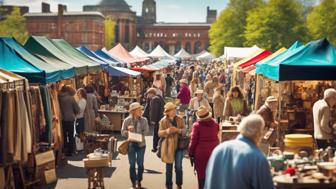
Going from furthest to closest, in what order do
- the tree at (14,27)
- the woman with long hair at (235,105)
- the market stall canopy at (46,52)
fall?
the tree at (14,27) → the market stall canopy at (46,52) → the woman with long hair at (235,105)

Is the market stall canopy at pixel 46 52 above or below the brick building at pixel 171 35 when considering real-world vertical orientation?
below

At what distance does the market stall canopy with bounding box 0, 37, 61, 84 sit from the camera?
10.9 m

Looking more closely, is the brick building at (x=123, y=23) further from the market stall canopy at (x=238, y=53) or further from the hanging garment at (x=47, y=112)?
the hanging garment at (x=47, y=112)

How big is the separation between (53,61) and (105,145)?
255cm

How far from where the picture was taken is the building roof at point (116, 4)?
5246 inches

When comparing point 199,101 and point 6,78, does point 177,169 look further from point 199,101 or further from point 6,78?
point 199,101

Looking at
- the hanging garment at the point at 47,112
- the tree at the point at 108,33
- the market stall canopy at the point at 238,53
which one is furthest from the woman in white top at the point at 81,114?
the tree at the point at 108,33

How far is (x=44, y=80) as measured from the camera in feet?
35.8

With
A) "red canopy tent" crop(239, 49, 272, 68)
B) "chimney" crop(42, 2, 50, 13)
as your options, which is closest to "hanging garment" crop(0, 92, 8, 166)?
"red canopy tent" crop(239, 49, 272, 68)

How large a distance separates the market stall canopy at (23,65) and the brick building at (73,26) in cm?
8685

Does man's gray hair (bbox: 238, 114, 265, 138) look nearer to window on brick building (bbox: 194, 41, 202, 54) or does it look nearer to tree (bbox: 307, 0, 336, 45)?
tree (bbox: 307, 0, 336, 45)

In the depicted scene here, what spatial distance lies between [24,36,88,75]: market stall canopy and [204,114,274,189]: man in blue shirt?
29.6 feet

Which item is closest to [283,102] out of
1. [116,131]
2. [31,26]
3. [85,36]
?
[116,131]

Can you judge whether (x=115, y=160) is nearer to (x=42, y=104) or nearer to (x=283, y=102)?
(x=42, y=104)
